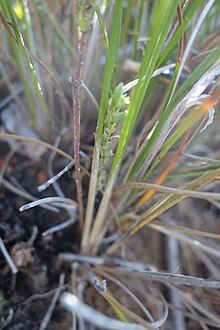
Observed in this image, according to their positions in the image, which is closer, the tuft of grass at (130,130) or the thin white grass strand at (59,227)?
the tuft of grass at (130,130)

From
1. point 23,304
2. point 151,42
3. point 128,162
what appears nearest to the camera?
point 151,42

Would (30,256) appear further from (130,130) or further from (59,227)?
(130,130)

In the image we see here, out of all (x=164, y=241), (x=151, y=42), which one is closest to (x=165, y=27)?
(x=151, y=42)

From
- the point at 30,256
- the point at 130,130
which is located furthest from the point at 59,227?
the point at 130,130

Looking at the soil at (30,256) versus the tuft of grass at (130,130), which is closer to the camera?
the tuft of grass at (130,130)

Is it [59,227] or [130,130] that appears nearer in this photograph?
[130,130]

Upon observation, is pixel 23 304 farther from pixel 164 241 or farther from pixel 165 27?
pixel 165 27

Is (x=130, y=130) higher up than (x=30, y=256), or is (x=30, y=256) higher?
(x=130, y=130)

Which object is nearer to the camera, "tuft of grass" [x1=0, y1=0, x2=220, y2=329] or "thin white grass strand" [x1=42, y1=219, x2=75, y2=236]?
"tuft of grass" [x1=0, y1=0, x2=220, y2=329]

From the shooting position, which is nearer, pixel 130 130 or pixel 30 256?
pixel 130 130

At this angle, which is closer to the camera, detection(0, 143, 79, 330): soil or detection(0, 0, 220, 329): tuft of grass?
detection(0, 0, 220, 329): tuft of grass

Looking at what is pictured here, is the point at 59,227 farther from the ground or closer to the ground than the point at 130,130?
closer to the ground
